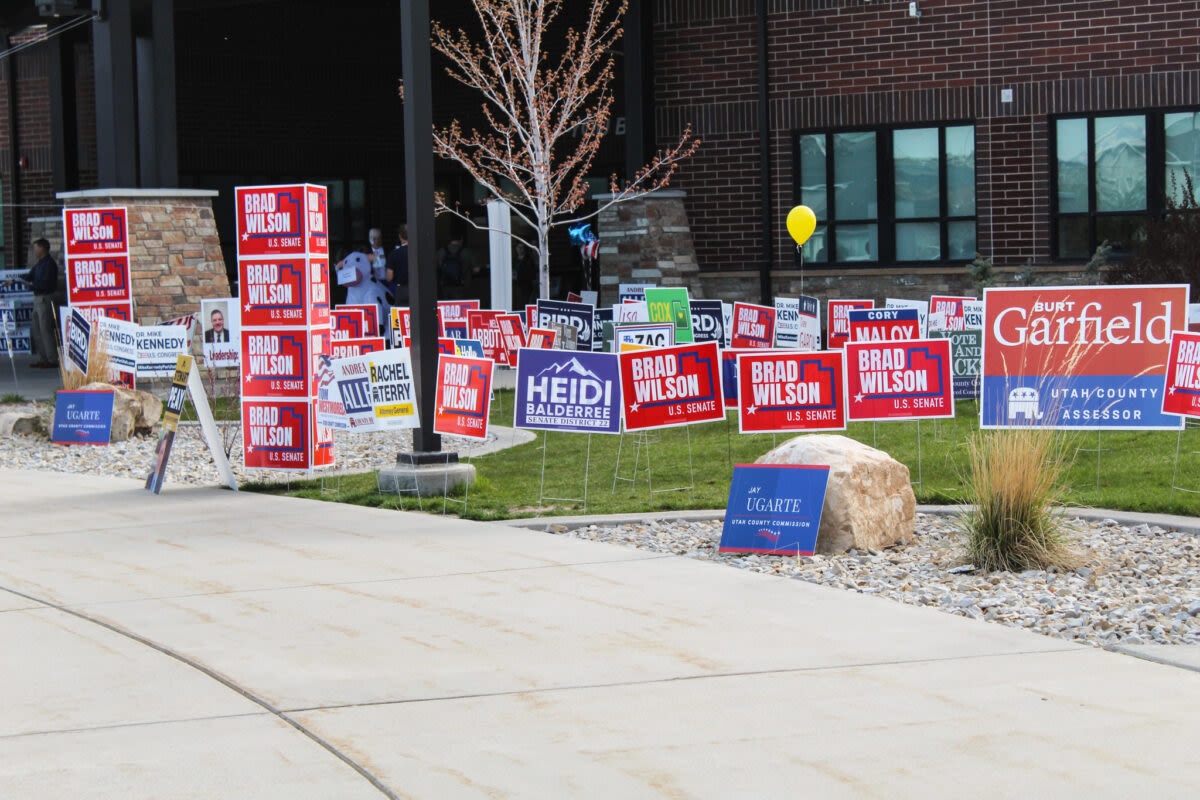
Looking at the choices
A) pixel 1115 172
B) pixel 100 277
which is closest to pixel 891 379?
pixel 100 277

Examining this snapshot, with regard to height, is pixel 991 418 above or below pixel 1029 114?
below

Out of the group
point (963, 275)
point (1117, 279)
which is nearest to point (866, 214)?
point (963, 275)

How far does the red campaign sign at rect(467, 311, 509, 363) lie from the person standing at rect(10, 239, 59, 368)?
8.67 meters

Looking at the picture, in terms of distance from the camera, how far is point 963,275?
73.5 ft

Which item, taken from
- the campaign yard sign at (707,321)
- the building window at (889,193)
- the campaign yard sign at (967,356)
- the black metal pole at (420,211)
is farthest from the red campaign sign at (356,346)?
the building window at (889,193)

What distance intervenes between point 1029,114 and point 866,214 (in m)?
2.81

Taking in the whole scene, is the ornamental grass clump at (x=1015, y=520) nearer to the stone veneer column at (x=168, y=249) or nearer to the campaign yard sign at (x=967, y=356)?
the campaign yard sign at (x=967, y=356)

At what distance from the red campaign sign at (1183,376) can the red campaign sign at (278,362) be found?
6.55 metres

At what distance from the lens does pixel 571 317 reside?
57.5 feet

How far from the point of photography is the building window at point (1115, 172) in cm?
2139

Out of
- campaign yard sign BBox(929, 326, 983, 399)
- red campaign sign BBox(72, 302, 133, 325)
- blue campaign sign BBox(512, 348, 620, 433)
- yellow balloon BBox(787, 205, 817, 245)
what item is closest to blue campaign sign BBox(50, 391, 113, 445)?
red campaign sign BBox(72, 302, 133, 325)

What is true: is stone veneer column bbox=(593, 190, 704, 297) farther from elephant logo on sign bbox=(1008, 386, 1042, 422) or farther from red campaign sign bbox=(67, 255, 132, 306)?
elephant logo on sign bbox=(1008, 386, 1042, 422)

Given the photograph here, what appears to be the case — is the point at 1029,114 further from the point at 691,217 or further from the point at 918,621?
the point at 918,621

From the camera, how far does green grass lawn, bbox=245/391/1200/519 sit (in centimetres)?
1027
